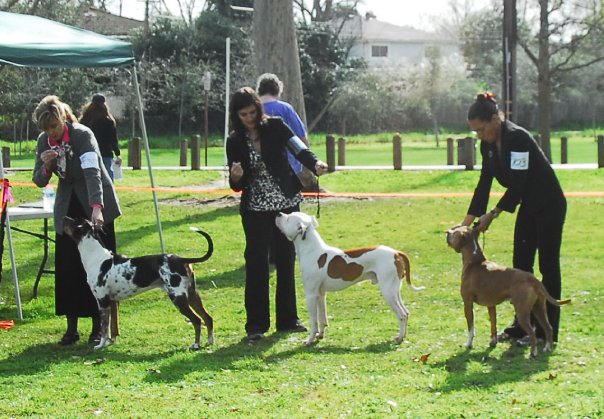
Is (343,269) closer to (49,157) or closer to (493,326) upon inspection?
(493,326)

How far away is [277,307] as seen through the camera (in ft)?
27.9

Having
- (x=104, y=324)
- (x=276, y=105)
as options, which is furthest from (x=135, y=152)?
(x=104, y=324)

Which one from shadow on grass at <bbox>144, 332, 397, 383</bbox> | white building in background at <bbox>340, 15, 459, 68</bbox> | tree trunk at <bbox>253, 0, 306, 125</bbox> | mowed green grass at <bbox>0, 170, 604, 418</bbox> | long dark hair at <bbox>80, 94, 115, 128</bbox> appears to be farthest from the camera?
white building in background at <bbox>340, 15, 459, 68</bbox>

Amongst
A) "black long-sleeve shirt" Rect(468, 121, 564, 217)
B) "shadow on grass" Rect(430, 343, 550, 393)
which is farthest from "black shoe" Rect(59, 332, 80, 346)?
"black long-sleeve shirt" Rect(468, 121, 564, 217)

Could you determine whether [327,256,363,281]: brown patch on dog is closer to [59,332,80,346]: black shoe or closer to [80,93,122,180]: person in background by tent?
[59,332,80,346]: black shoe

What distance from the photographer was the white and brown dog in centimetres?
788

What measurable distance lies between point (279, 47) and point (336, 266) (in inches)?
447

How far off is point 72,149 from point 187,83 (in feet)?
129

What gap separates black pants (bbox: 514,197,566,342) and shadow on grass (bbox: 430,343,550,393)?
17.3 inches

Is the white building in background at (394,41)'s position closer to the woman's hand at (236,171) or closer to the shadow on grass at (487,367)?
the woman's hand at (236,171)

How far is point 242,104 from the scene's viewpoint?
311 inches

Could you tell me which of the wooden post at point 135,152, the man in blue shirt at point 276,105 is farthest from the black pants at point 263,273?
the wooden post at point 135,152

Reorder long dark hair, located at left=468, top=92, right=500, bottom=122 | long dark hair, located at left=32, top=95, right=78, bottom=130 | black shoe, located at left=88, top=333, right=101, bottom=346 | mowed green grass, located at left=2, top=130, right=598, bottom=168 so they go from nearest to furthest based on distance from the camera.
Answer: long dark hair, located at left=468, top=92, right=500, bottom=122 → long dark hair, located at left=32, top=95, right=78, bottom=130 → black shoe, located at left=88, top=333, right=101, bottom=346 → mowed green grass, located at left=2, top=130, right=598, bottom=168

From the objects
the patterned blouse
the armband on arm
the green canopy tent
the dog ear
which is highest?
the green canopy tent
